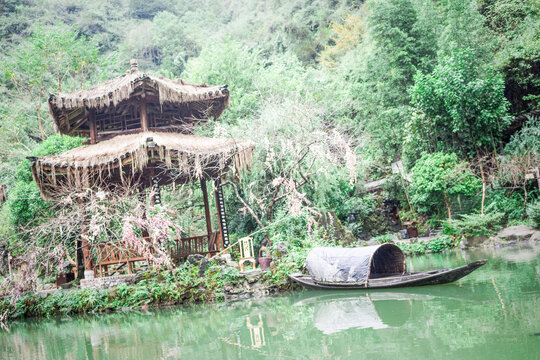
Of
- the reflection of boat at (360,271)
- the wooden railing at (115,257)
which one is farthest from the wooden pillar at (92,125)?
the reflection of boat at (360,271)

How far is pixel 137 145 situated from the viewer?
10.2 meters

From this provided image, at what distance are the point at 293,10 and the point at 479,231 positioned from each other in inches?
1030

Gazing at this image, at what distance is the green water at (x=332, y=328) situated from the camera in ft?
14.8

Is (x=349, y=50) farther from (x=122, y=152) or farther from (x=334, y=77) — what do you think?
(x=122, y=152)

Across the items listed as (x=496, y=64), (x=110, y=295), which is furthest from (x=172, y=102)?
(x=496, y=64)

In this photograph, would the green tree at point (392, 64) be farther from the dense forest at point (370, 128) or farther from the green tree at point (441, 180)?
the green tree at point (441, 180)

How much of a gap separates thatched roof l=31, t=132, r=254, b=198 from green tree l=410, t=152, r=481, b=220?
780cm

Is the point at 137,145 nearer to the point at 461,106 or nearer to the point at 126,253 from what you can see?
the point at 126,253

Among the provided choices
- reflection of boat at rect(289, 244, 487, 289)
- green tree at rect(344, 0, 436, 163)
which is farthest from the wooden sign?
green tree at rect(344, 0, 436, 163)

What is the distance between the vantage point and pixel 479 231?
553 inches

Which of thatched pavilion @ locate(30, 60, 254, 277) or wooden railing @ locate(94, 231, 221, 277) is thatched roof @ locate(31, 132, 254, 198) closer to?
thatched pavilion @ locate(30, 60, 254, 277)

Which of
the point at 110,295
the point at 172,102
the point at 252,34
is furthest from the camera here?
the point at 252,34

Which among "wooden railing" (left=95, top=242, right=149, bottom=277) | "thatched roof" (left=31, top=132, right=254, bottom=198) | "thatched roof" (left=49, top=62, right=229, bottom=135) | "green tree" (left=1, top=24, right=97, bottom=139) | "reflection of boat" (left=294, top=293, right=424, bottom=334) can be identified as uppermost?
"green tree" (left=1, top=24, right=97, bottom=139)

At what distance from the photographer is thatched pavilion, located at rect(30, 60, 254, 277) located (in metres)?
10.3
